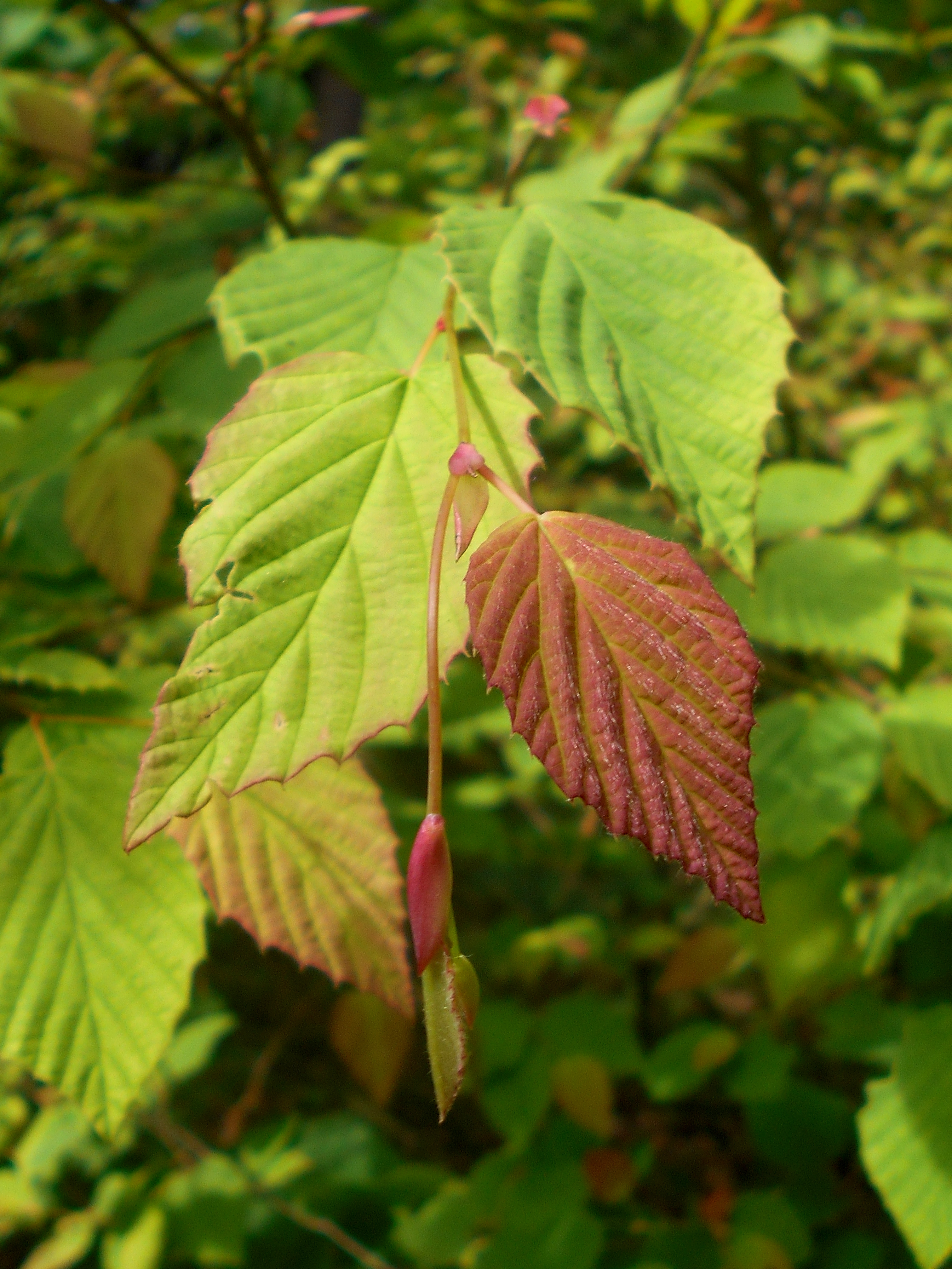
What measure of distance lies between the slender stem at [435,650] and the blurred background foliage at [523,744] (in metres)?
0.44

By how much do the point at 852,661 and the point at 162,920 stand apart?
117 centimetres

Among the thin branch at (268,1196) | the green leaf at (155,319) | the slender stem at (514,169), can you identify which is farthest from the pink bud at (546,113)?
the thin branch at (268,1196)

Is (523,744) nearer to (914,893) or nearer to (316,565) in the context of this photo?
(914,893)

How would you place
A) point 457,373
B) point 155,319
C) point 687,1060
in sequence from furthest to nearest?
point 687,1060
point 155,319
point 457,373

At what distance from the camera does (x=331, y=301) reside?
82 centimetres

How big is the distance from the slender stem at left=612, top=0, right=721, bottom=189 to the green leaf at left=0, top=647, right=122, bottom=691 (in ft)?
3.09

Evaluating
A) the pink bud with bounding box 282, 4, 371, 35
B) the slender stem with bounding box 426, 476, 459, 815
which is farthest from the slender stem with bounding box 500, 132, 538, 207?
the slender stem with bounding box 426, 476, 459, 815

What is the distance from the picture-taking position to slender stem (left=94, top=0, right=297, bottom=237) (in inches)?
38.7

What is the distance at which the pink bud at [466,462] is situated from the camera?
51cm

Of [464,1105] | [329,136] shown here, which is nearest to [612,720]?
[464,1105]

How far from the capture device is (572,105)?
2.05m

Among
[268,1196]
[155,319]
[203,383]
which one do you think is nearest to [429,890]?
[203,383]

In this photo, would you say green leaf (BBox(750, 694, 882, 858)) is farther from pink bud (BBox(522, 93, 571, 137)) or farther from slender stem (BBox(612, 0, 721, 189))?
slender stem (BBox(612, 0, 721, 189))

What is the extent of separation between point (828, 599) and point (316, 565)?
0.94 m
